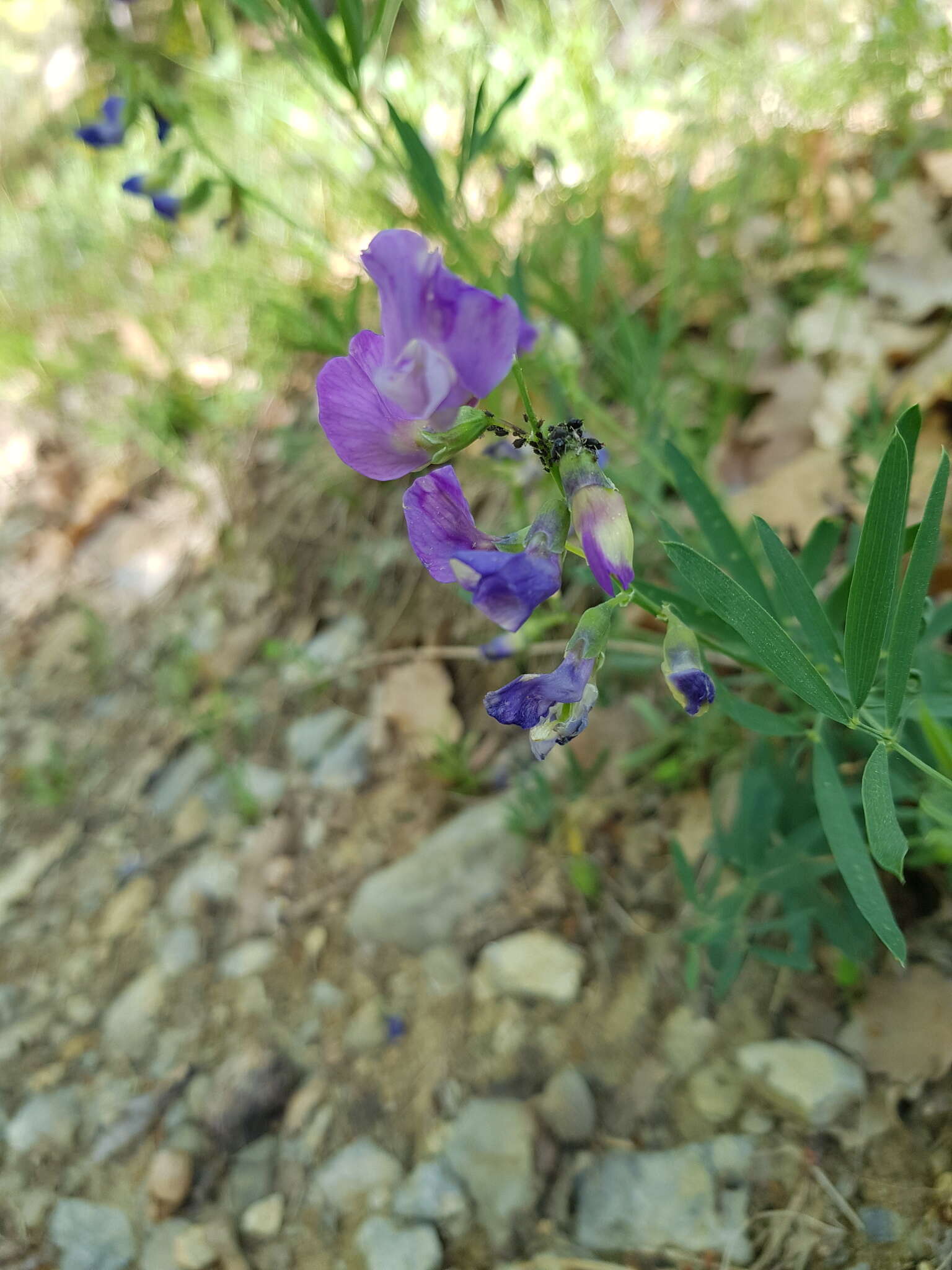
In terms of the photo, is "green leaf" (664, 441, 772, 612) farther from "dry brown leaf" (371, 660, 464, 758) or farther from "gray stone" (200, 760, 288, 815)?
"gray stone" (200, 760, 288, 815)

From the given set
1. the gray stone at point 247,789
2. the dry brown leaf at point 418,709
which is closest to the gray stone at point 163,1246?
the gray stone at point 247,789

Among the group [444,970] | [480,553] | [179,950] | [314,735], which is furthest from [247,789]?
[480,553]

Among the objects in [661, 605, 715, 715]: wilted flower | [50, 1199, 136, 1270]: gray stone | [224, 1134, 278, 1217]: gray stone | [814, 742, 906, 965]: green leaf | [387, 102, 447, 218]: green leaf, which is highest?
[387, 102, 447, 218]: green leaf

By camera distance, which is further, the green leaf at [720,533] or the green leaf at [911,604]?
the green leaf at [720,533]

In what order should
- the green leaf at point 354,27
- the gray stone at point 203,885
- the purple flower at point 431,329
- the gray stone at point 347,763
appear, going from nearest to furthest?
the purple flower at point 431,329
the green leaf at point 354,27
the gray stone at point 203,885
the gray stone at point 347,763

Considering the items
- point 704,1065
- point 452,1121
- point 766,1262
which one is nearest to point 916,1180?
point 766,1262

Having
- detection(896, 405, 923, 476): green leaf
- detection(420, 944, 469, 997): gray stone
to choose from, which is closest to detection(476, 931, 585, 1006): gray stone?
detection(420, 944, 469, 997): gray stone

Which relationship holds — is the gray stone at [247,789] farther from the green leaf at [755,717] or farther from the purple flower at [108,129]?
the purple flower at [108,129]
